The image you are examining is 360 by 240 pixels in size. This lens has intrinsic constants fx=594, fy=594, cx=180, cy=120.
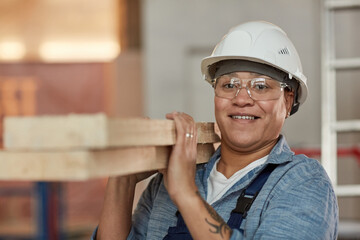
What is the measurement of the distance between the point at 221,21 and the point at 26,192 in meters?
3.28

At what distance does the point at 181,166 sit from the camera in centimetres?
186

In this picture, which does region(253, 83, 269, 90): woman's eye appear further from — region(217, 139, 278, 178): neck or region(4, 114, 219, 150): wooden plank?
region(4, 114, 219, 150): wooden plank

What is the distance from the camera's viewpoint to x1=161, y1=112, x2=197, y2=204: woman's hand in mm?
1846

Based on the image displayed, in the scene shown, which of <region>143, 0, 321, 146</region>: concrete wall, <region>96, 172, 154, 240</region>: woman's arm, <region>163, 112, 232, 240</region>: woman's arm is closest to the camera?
<region>163, 112, 232, 240</region>: woman's arm

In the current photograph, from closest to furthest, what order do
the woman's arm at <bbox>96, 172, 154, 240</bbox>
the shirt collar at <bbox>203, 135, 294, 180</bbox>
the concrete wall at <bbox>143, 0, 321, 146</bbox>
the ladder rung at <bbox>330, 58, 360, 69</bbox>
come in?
the shirt collar at <bbox>203, 135, 294, 180</bbox> → the woman's arm at <bbox>96, 172, 154, 240</bbox> → the ladder rung at <bbox>330, 58, 360, 69</bbox> → the concrete wall at <bbox>143, 0, 321, 146</bbox>

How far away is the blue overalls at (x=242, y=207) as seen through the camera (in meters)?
2.04

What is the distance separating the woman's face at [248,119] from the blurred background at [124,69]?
5.73ft

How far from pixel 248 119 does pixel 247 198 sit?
303mm

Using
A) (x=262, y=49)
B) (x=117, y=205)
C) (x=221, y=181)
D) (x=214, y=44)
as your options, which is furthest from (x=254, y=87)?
(x=214, y=44)

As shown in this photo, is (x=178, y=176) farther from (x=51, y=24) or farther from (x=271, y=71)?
(x=51, y=24)

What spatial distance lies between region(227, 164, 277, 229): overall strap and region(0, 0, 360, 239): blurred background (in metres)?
1.92

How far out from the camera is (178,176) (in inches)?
72.8

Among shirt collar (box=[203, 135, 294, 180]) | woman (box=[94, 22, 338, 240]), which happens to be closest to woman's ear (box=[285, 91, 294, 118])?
woman (box=[94, 22, 338, 240])

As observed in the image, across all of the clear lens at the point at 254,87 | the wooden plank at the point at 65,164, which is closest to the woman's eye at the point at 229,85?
the clear lens at the point at 254,87
